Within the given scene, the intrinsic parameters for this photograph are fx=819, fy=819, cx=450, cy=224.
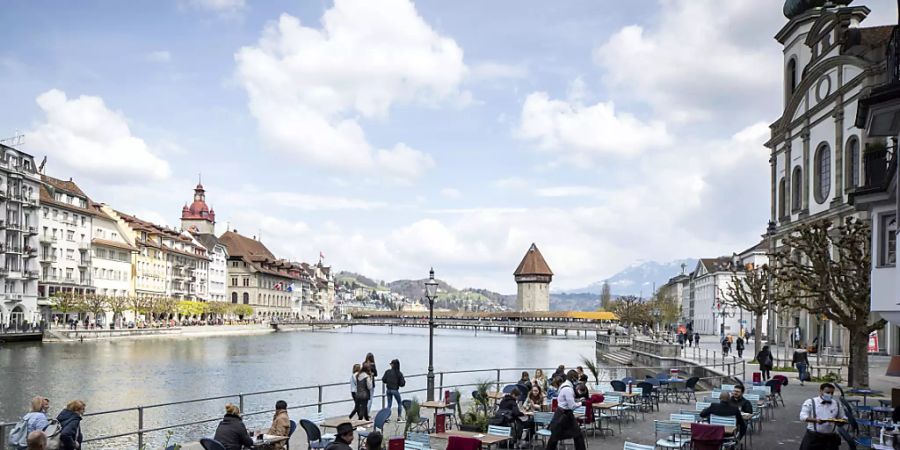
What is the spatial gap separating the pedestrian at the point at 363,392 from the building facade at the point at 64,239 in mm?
74132

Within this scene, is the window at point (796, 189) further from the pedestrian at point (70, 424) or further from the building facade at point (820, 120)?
the pedestrian at point (70, 424)

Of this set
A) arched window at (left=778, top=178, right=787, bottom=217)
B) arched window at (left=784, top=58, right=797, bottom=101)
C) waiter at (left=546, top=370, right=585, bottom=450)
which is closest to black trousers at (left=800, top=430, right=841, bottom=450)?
waiter at (left=546, top=370, right=585, bottom=450)

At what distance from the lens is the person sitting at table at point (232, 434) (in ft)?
40.0

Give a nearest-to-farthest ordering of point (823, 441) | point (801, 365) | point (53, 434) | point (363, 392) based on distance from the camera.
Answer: point (53, 434) < point (823, 441) < point (363, 392) < point (801, 365)

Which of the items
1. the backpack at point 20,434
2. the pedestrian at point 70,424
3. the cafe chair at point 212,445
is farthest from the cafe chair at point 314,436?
the backpack at point 20,434

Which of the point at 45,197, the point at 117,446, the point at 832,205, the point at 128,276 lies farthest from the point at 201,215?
the point at 117,446

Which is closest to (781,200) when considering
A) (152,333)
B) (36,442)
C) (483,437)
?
(483,437)

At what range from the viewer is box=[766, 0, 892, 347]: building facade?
4666cm

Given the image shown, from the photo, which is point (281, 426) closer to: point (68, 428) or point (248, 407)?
Result: point (68, 428)

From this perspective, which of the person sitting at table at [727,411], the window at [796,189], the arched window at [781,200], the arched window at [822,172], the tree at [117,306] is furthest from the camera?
the tree at [117,306]

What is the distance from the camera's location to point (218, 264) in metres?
142

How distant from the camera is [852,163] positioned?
47125mm

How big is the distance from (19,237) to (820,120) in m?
69.9

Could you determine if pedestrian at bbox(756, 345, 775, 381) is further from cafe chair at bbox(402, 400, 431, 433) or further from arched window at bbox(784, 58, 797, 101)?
arched window at bbox(784, 58, 797, 101)
